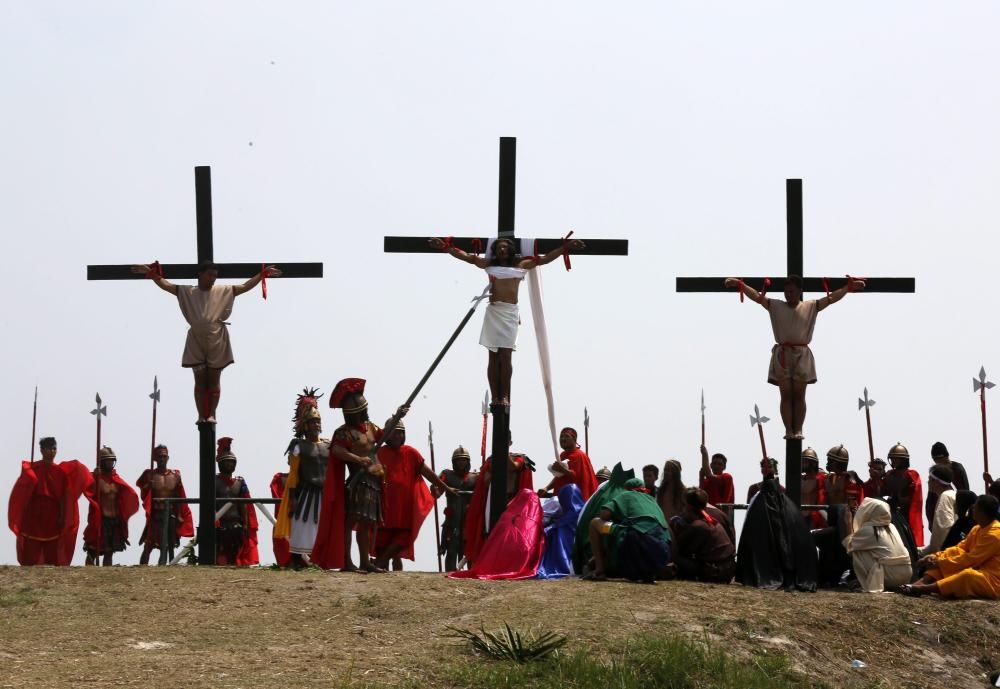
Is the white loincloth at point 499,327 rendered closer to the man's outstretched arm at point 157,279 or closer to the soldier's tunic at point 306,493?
the soldier's tunic at point 306,493

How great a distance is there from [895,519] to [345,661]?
7.12 metres

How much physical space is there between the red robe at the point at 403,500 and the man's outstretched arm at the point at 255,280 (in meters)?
2.30

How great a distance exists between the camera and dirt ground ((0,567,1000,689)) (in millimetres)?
11883

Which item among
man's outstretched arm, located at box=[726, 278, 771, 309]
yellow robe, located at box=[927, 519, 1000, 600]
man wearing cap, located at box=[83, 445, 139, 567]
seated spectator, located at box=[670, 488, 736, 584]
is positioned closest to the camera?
yellow robe, located at box=[927, 519, 1000, 600]

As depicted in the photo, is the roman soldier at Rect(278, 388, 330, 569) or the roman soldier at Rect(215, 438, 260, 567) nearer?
the roman soldier at Rect(278, 388, 330, 569)

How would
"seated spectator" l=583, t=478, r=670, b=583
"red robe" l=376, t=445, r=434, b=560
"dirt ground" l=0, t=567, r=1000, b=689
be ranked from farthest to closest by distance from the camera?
"red robe" l=376, t=445, r=434, b=560 < "seated spectator" l=583, t=478, r=670, b=583 < "dirt ground" l=0, t=567, r=1000, b=689

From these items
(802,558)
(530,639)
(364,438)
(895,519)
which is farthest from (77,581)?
(895,519)

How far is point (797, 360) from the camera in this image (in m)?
17.4

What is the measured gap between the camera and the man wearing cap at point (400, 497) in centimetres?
1686

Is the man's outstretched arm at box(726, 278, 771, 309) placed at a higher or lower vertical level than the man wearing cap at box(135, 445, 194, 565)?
higher

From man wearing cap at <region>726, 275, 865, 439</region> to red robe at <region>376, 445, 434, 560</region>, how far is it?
3.98 metres

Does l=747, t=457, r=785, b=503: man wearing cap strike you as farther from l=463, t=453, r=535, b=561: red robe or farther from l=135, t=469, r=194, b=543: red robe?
l=135, t=469, r=194, b=543: red robe

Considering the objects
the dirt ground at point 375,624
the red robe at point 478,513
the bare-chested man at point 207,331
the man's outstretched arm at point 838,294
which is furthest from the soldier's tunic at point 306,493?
the man's outstretched arm at point 838,294

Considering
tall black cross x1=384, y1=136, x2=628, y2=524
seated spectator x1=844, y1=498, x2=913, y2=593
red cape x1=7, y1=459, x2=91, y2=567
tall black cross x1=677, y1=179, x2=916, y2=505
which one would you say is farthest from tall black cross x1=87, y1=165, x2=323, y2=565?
seated spectator x1=844, y1=498, x2=913, y2=593
